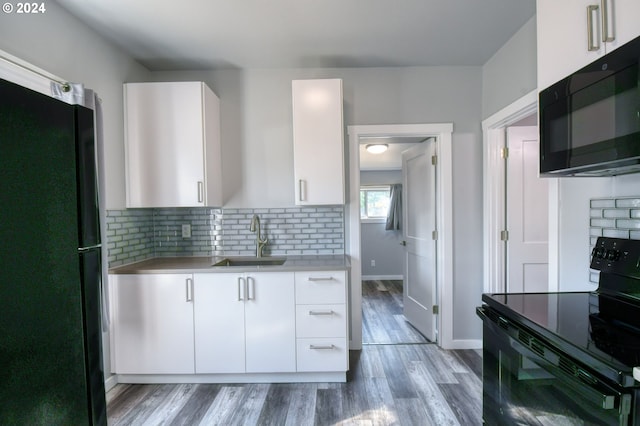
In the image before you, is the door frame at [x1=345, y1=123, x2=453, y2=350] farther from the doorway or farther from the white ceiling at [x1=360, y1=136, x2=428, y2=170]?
the white ceiling at [x1=360, y1=136, x2=428, y2=170]

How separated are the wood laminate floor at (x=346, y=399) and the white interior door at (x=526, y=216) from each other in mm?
780

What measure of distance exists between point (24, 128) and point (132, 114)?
6.38 feet

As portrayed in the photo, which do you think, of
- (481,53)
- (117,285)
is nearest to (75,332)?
(117,285)

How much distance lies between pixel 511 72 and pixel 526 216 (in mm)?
1125

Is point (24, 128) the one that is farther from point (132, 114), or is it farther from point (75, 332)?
point (132, 114)

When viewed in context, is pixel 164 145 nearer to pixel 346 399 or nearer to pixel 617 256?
pixel 346 399

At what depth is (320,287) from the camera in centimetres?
215

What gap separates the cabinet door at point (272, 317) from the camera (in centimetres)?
214

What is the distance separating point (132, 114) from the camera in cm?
231

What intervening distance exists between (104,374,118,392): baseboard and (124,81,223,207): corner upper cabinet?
4.08 feet

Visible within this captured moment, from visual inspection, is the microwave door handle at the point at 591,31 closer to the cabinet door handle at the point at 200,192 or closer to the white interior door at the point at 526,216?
the white interior door at the point at 526,216

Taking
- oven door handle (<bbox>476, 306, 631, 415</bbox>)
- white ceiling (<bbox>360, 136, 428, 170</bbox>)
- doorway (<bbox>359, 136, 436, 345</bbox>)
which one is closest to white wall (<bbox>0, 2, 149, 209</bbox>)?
doorway (<bbox>359, 136, 436, 345</bbox>)

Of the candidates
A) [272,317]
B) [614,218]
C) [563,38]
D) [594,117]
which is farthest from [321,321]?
[563,38]

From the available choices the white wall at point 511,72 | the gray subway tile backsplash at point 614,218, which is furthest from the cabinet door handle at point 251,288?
the white wall at point 511,72
